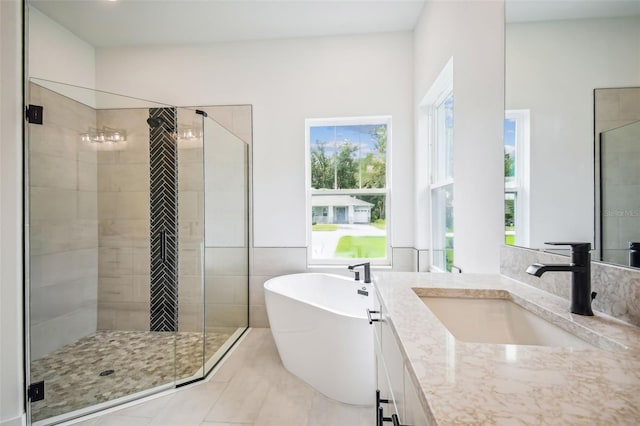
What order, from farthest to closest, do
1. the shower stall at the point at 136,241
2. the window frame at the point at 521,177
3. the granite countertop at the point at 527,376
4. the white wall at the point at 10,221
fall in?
1. the shower stall at the point at 136,241
2. the white wall at the point at 10,221
3. the window frame at the point at 521,177
4. the granite countertop at the point at 527,376

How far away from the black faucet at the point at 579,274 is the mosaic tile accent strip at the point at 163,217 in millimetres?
2409

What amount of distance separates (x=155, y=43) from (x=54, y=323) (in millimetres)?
2698

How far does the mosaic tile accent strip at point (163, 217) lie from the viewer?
7.85 ft

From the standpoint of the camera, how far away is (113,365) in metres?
2.00

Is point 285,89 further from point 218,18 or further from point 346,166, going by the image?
point 346,166

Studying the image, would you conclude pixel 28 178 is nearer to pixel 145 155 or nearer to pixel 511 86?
pixel 145 155

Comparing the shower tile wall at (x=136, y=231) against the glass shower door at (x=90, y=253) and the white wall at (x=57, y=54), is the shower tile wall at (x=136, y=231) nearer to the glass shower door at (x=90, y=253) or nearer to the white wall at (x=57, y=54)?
the glass shower door at (x=90, y=253)

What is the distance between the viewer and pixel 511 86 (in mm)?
1206

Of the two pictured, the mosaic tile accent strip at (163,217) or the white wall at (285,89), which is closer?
the mosaic tile accent strip at (163,217)

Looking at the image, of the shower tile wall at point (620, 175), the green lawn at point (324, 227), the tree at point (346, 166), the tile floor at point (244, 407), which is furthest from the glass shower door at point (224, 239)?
the shower tile wall at point (620, 175)

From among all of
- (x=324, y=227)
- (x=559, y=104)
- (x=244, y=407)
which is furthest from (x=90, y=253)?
(x=559, y=104)

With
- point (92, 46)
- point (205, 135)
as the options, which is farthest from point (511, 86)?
point (92, 46)

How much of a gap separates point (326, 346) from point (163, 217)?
68.3 inches

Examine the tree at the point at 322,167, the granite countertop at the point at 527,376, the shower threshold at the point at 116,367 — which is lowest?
the shower threshold at the point at 116,367
